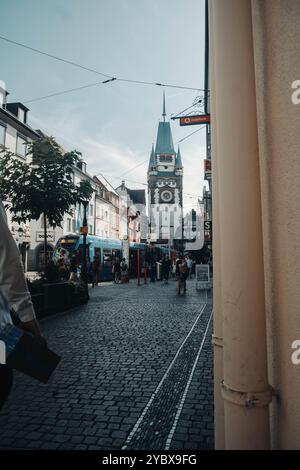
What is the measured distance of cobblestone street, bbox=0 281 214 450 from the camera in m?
2.77

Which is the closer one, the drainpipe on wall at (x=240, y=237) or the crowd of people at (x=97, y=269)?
the drainpipe on wall at (x=240, y=237)

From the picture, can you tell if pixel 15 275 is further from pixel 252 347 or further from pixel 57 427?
pixel 57 427

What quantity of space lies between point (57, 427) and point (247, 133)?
2.89 metres

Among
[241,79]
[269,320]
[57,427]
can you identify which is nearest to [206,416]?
[57,427]

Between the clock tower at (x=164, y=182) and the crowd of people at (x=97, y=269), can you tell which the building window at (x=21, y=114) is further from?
the clock tower at (x=164, y=182)

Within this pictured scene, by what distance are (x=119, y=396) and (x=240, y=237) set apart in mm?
2856

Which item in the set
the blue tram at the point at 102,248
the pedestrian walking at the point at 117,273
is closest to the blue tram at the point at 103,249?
the blue tram at the point at 102,248

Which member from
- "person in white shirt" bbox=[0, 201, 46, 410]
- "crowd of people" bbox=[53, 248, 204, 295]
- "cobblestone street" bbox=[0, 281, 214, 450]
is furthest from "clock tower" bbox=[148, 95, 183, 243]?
"person in white shirt" bbox=[0, 201, 46, 410]

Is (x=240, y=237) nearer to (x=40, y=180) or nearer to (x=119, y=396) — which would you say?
(x=119, y=396)

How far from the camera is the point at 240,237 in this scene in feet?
5.16

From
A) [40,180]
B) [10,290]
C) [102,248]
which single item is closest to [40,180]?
[40,180]

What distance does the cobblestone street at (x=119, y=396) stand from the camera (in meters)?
2.77

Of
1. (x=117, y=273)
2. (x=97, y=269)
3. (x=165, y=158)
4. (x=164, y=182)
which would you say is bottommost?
(x=117, y=273)

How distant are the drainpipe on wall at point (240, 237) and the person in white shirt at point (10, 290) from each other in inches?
43.3
